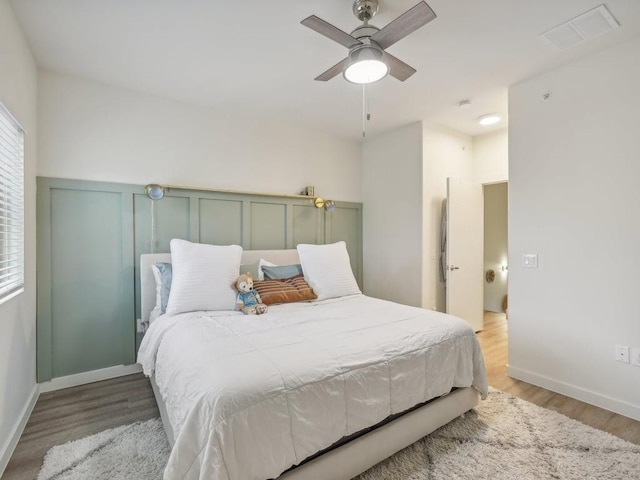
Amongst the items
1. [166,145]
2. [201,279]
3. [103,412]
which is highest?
[166,145]

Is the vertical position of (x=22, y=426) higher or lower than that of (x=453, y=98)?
lower

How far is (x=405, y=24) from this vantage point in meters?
1.66

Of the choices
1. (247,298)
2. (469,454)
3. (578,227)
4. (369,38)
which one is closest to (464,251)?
(578,227)

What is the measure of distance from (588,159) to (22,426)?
4.45m

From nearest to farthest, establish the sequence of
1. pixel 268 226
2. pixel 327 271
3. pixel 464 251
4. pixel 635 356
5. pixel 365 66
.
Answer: pixel 365 66
pixel 635 356
pixel 327 271
pixel 268 226
pixel 464 251

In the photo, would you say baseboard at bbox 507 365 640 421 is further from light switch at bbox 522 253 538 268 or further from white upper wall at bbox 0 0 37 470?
white upper wall at bbox 0 0 37 470

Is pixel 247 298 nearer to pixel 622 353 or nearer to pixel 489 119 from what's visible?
pixel 622 353

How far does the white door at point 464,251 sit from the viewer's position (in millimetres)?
3777

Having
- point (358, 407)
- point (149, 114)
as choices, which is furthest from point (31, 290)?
point (358, 407)

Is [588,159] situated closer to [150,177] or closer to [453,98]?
[453,98]

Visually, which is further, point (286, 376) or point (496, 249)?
point (496, 249)

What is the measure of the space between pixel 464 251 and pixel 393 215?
98cm

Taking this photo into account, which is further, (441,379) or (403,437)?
(441,379)

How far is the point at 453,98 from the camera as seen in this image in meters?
3.16
